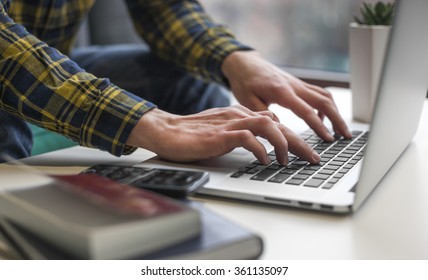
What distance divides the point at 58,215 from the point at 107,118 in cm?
35

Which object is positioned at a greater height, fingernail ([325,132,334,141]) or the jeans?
fingernail ([325,132,334,141])

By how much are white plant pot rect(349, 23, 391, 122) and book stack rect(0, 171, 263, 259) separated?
667 mm

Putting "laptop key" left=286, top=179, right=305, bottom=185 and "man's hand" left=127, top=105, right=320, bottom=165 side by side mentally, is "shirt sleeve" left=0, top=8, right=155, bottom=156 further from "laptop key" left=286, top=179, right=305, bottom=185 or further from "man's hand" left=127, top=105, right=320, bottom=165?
"laptop key" left=286, top=179, right=305, bottom=185

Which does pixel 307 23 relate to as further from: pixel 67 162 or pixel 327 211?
pixel 327 211

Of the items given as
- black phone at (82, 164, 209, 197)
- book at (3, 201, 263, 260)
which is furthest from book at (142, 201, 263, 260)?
black phone at (82, 164, 209, 197)

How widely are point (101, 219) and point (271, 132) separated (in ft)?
1.15

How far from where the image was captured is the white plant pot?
1100 mm

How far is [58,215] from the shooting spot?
472mm

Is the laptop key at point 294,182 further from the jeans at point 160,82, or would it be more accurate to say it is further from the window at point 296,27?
the window at point 296,27

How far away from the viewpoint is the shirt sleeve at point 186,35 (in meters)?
1.26

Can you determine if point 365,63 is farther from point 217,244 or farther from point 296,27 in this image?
point 296,27

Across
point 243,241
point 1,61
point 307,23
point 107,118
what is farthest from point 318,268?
point 307,23

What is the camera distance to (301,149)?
2.55 feet

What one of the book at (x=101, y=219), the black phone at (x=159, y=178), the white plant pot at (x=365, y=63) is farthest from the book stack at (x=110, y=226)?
the white plant pot at (x=365, y=63)
